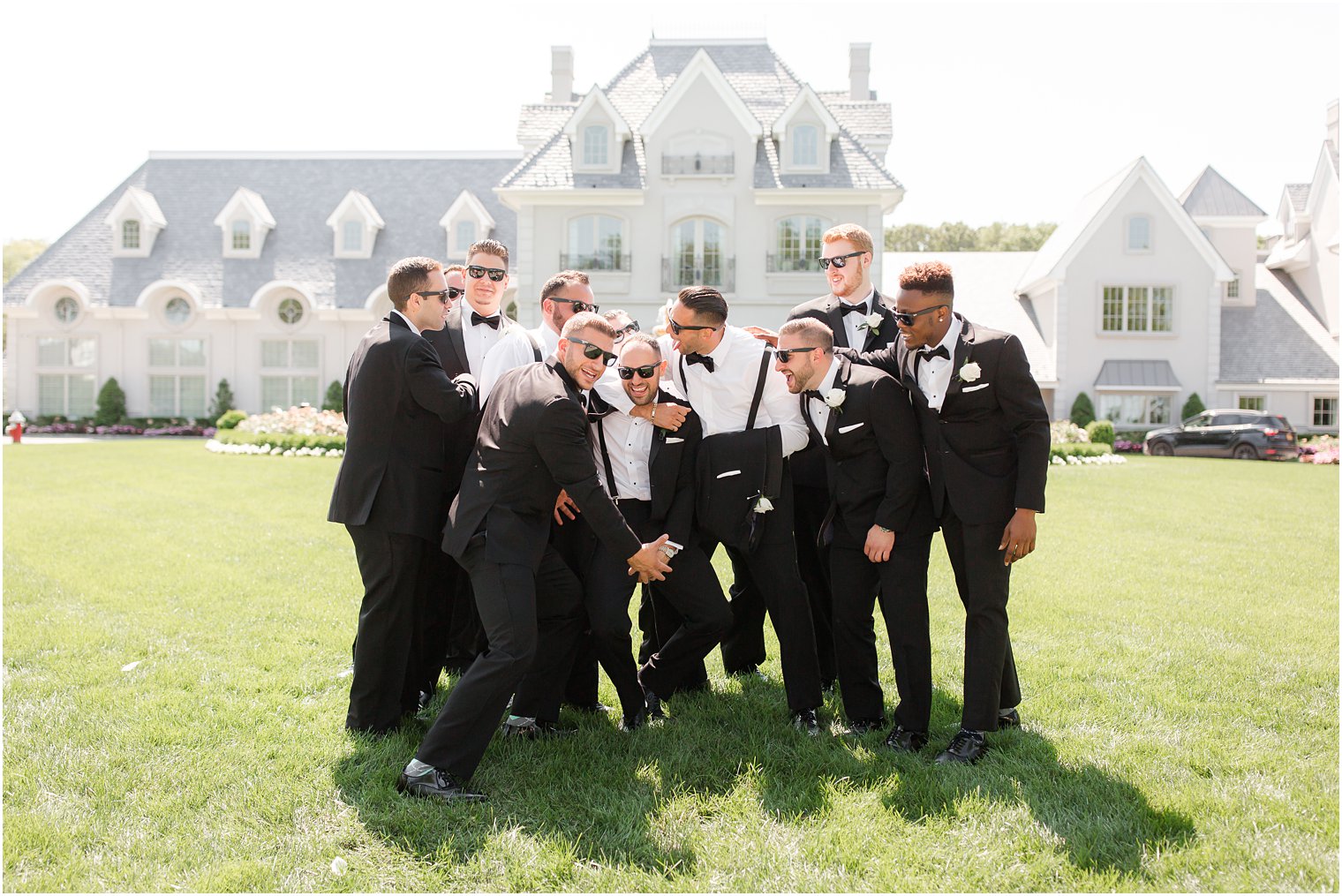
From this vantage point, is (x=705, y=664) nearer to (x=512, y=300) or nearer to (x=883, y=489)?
(x=883, y=489)

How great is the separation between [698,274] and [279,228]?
19521 mm

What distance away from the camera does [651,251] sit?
30.0 meters

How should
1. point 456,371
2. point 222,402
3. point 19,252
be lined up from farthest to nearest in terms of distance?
point 19,252
point 222,402
point 456,371

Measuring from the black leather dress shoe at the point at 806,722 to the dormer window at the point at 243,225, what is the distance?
38042mm

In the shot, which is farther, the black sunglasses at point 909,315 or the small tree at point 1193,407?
the small tree at point 1193,407

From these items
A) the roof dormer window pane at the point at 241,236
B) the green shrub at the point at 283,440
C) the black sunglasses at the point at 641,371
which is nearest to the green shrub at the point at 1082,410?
the green shrub at the point at 283,440

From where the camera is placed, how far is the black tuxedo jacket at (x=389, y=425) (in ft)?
16.1

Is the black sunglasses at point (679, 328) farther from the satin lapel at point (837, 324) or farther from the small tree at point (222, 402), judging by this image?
the small tree at point (222, 402)

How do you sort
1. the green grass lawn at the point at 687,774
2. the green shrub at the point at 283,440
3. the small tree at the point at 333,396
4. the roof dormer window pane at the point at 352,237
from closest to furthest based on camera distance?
the green grass lawn at the point at 687,774
the green shrub at the point at 283,440
the small tree at the point at 333,396
the roof dormer window pane at the point at 352,237

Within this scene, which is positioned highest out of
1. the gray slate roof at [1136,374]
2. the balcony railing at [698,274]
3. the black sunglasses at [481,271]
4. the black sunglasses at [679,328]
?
the balcony railing at [698,274]

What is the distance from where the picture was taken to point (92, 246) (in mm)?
38500

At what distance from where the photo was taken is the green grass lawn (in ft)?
12.2

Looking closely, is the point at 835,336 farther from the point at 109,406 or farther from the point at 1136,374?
the point at 109,406

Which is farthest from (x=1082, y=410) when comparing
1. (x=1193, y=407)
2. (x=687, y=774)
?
(x=687, y=774)
